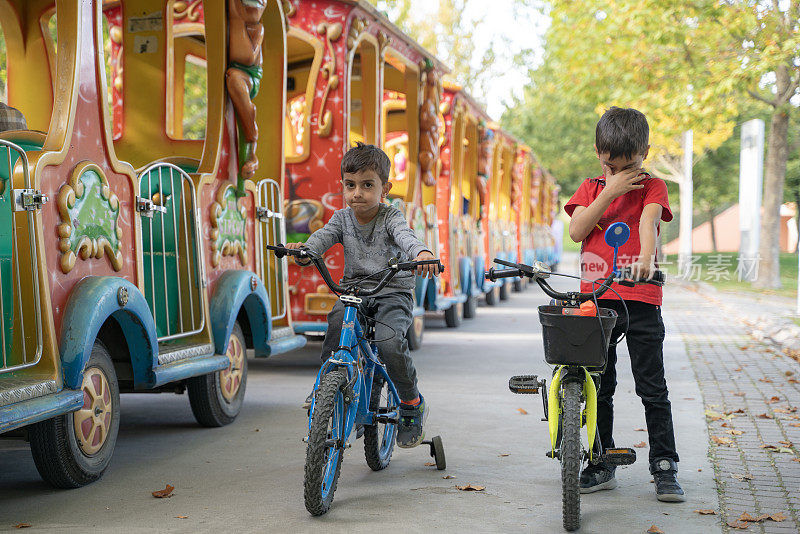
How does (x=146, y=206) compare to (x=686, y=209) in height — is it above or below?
above

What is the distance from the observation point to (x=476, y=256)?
51.2 ft

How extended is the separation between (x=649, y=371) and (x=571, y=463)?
2.58 feet

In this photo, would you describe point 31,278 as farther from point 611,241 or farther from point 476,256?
point 476,256

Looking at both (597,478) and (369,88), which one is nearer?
(597,478)

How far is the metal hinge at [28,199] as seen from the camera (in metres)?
4.07

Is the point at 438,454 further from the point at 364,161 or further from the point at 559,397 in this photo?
the point at 364,161

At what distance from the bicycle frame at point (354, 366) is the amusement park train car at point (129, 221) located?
1147 mm

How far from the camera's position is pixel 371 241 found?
471 centimetres

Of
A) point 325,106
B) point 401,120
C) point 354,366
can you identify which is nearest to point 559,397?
point 354,366

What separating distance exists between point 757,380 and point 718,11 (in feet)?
35.4

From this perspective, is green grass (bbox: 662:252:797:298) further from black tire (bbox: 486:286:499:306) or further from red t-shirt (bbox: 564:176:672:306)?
red t-shirt (bbox: 564:176:672:306)

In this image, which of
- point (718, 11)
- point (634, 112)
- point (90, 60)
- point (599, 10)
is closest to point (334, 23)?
point (90, 60)

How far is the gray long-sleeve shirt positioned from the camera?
Result: 15.2ft

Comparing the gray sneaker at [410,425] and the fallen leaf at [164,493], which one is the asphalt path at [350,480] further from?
the gray sneaker at [410,425]
